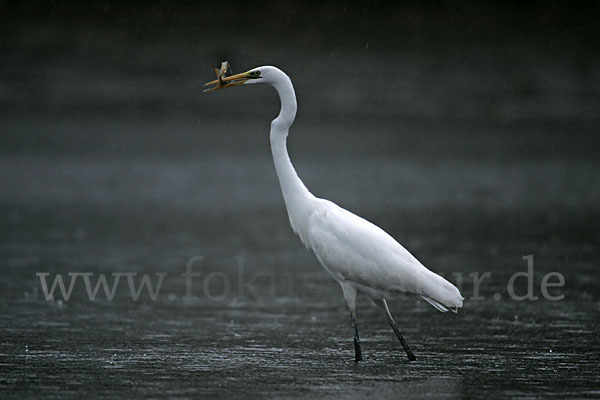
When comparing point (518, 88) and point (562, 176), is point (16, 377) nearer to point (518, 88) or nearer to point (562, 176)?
point (562, 176)

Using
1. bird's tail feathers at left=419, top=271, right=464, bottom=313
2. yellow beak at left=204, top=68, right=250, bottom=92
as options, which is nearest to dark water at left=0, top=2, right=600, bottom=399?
bird's tail feathers at left=419, top=271, right=464, bottom=313

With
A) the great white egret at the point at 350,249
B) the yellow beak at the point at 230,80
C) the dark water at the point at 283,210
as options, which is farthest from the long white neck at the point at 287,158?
the dark water at the point at 283,210

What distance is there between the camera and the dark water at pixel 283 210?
300 inches

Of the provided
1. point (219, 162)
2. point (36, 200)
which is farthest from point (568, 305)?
point (219, 162)

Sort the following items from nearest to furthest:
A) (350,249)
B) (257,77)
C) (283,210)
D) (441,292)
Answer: (441,292)
(350,249)
(257,77)
(283,210)

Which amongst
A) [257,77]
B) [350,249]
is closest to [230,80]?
[257,77]

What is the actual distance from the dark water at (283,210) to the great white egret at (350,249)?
0.45 meters

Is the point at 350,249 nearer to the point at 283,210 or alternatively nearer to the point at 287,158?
the point at 287,158

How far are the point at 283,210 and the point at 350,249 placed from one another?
13192 millimetres

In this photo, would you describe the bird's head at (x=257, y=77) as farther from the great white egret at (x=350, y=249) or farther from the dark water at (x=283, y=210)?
the dark water at (x=283, y=210)

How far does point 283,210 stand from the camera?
70.2 ft

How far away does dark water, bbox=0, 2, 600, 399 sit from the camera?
763cm

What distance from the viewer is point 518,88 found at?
3203 cm

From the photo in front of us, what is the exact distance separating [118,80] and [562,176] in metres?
12.5
